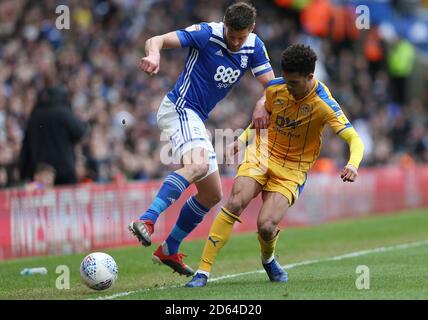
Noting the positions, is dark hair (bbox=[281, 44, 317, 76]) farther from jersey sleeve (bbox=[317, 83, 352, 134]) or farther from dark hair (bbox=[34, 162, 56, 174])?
dark hair (bbox=[34, 162, 56, 174])

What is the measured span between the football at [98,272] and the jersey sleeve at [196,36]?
A: 7.06ft

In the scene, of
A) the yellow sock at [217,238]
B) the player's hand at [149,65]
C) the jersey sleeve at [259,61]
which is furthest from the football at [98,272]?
the jersey sleeve at [259,61]

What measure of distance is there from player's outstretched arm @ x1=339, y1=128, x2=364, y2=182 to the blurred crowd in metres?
6.55

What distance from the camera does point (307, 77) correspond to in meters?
8.88

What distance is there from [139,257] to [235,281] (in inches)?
139

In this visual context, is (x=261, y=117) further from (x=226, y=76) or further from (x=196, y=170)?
(x=196, y=170)

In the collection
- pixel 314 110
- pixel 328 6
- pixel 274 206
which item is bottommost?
pixel 274 206

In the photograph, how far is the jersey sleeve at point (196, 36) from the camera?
9269 mm

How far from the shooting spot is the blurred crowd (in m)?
17.2

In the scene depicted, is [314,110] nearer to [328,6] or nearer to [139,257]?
[139,257]

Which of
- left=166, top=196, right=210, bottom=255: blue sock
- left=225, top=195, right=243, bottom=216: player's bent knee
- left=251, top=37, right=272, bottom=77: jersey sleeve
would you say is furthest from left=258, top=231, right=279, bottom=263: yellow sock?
left=251, top=37, right=272, bottom=77: jersey sleeve

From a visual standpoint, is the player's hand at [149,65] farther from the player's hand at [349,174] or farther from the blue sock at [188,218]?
the player's hand at [349,174]
